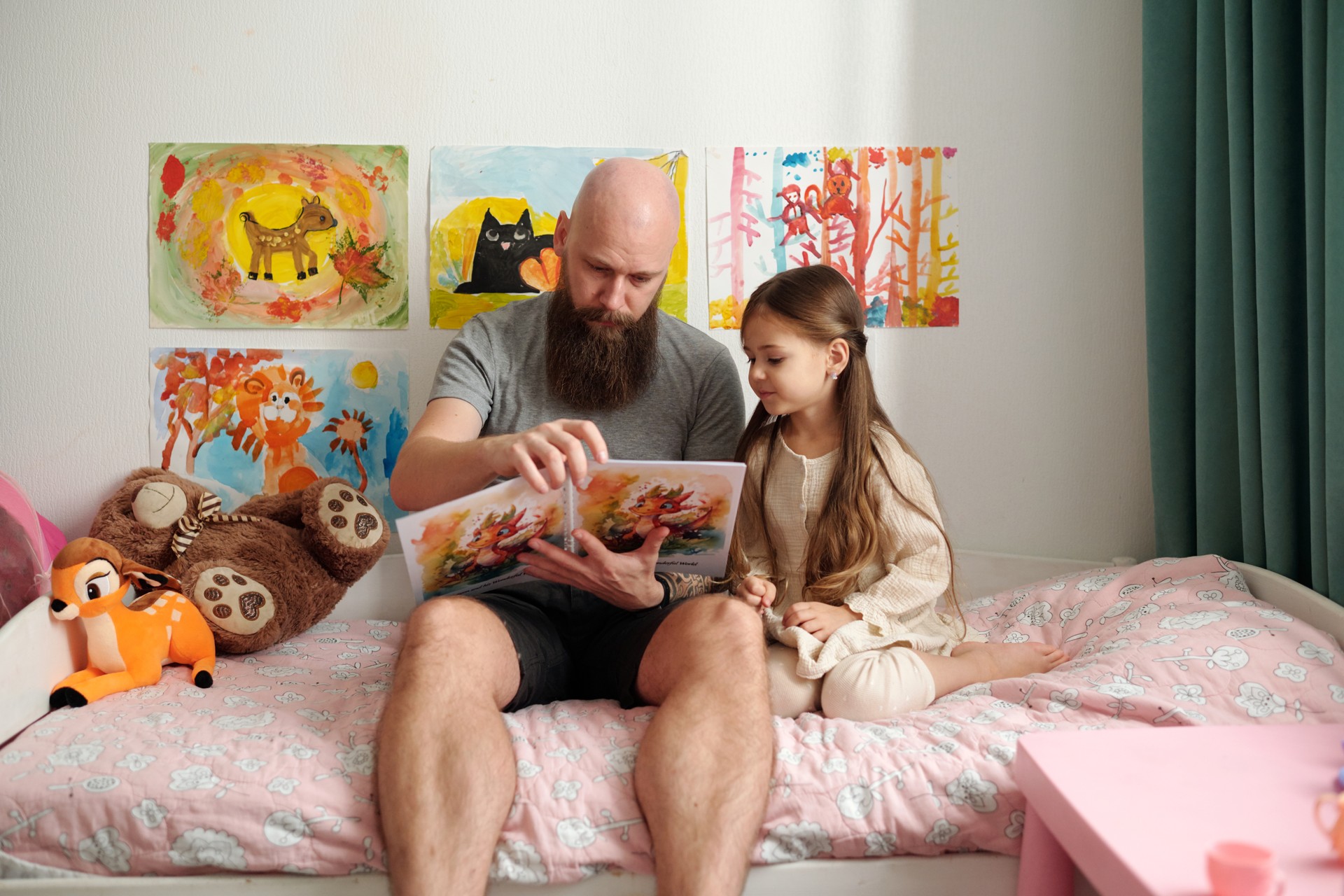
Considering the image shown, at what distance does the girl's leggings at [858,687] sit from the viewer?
1.24 m

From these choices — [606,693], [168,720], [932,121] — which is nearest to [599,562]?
[606,693]

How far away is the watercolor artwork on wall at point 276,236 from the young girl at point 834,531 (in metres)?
0.82

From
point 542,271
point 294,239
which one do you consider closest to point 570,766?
point 542,271

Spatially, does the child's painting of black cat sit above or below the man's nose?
above

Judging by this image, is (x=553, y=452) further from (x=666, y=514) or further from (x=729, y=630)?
(x=729, y=630)

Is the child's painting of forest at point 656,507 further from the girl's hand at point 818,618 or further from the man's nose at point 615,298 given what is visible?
the man's nose at point 615,298

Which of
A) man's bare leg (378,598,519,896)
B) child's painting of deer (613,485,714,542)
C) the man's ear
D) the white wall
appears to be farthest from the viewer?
the white wall

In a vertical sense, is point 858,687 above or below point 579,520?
→ below

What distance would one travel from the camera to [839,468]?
1.46 m

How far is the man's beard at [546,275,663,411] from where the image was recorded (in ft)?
4.94

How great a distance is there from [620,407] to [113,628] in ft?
2.75

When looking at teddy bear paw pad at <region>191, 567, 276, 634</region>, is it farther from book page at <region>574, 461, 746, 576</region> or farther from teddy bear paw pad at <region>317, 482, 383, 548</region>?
book page at <region>574, 461, 746, 576</region>

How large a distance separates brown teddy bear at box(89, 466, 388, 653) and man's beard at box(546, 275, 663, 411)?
1.59ft

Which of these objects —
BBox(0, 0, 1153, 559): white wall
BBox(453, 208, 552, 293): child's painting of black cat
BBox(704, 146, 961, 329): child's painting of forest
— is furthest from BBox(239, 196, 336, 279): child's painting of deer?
BBox(704, 146, 961, 329): child's painting of forest
